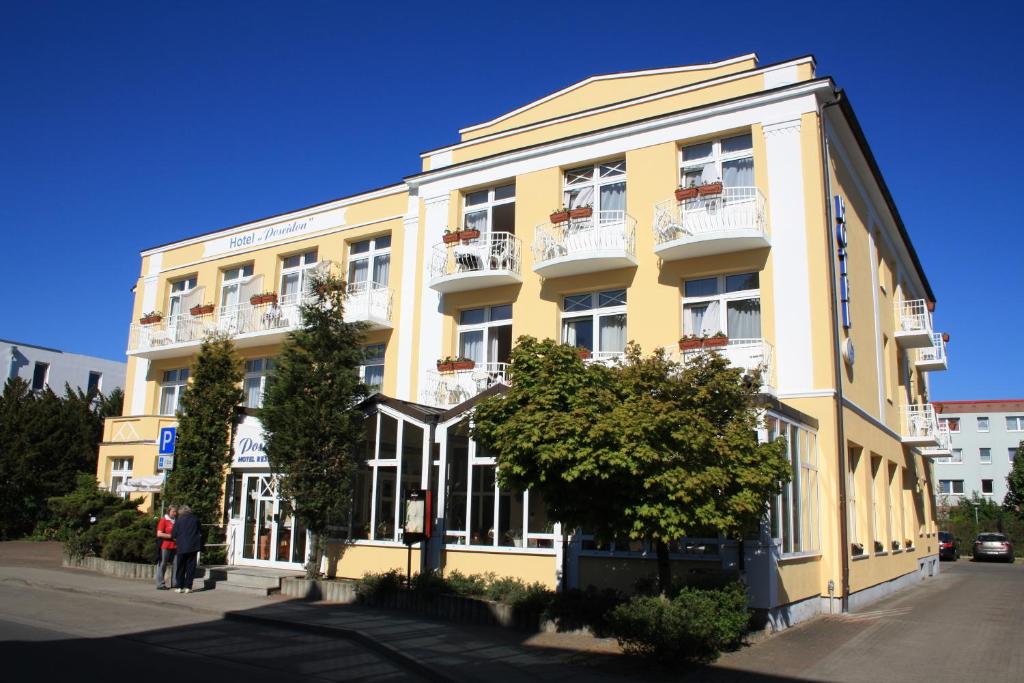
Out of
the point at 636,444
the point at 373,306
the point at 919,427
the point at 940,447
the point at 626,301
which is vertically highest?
the point at 373,306

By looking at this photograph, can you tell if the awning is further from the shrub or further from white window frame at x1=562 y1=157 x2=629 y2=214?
Result: the shrub

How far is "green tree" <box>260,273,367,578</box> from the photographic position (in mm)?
16422

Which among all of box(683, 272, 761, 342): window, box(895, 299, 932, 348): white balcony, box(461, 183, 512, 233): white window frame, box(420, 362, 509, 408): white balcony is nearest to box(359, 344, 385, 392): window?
box(420, 362, 509, 408): white balcony

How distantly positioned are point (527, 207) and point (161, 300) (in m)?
15.2

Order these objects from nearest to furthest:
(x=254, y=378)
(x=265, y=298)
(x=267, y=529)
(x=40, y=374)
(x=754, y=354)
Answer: (x=754, y=354) < (x=267, y=529) < (x=265, y=298) < (x=254, y=378) < (x=40, y=374)

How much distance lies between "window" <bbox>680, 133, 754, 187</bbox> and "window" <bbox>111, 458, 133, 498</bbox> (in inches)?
764

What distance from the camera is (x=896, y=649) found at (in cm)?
1177

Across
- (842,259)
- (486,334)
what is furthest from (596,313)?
(842,259)

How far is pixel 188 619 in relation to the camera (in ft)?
43.3

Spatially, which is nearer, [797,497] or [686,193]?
[797,497]

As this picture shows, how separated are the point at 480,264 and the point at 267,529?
8086 mm

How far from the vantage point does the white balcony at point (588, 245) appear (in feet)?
58.6

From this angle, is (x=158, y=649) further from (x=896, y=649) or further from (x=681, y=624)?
(x=896, y=649)

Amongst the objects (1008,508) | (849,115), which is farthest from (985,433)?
(849,115)
